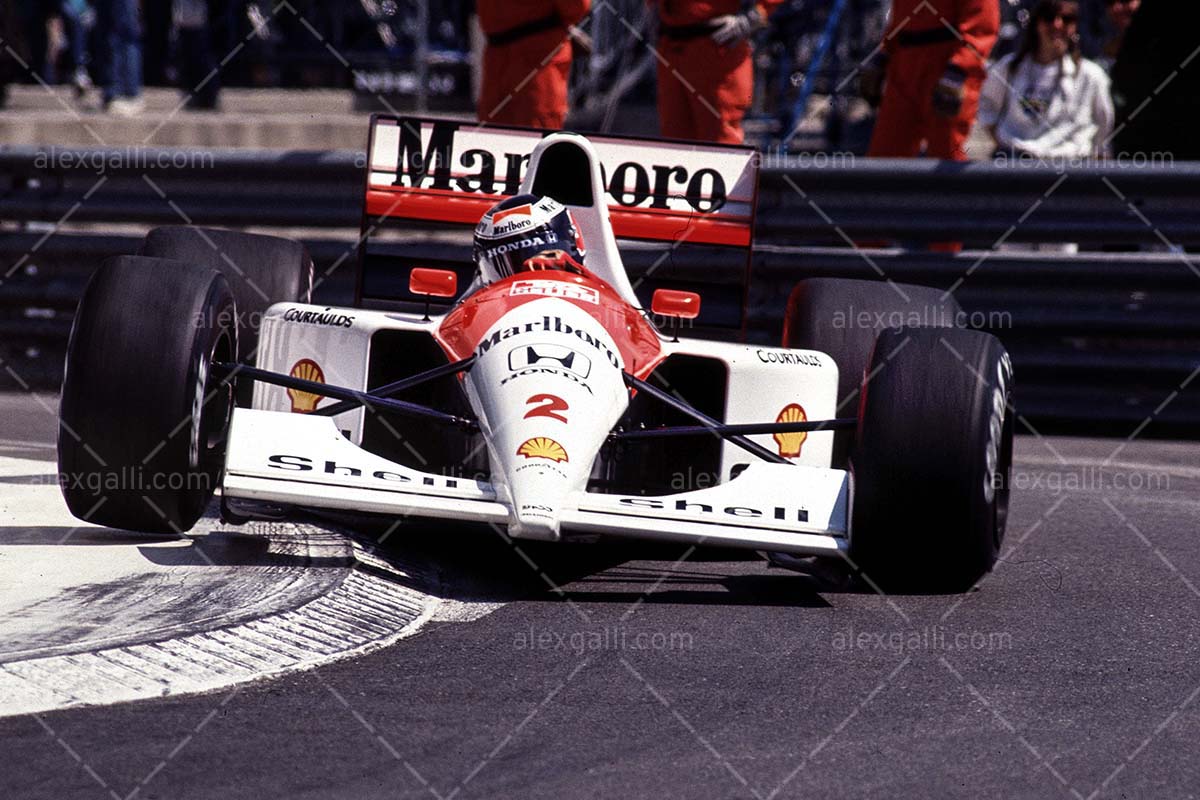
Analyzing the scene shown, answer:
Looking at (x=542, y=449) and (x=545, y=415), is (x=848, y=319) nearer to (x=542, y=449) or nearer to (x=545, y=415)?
(x=545, y=415)

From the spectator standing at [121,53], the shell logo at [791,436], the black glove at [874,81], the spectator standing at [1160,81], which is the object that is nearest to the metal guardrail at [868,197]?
the black glove at [874,81]

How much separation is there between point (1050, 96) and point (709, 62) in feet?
6.24

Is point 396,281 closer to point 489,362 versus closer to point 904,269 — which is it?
point 489,362

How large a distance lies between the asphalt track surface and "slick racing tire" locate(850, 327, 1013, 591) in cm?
13

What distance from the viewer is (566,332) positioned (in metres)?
5.36

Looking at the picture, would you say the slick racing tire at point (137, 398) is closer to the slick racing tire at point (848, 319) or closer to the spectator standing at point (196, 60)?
the slick racing tire at point (848, 319)

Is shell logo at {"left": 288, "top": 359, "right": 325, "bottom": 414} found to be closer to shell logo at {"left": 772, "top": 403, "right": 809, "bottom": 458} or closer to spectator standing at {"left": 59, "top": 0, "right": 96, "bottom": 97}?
shell logo at {"left": 772, "top": 403, "right": 809, "bottom": 458}

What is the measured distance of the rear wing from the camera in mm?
7027

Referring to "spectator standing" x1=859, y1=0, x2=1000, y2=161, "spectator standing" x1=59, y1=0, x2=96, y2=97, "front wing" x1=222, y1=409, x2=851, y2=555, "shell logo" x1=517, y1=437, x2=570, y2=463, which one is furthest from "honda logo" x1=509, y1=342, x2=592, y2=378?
"spectator standing" x1=59, y1=0, x2=96, y2=97

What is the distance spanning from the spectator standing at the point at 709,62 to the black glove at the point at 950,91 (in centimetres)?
84

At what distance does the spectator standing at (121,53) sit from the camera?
1322 cm

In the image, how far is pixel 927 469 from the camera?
489cm

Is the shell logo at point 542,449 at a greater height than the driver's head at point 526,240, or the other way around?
the driver's head at point 526,240

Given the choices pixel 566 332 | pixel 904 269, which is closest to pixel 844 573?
pixel 566 332
